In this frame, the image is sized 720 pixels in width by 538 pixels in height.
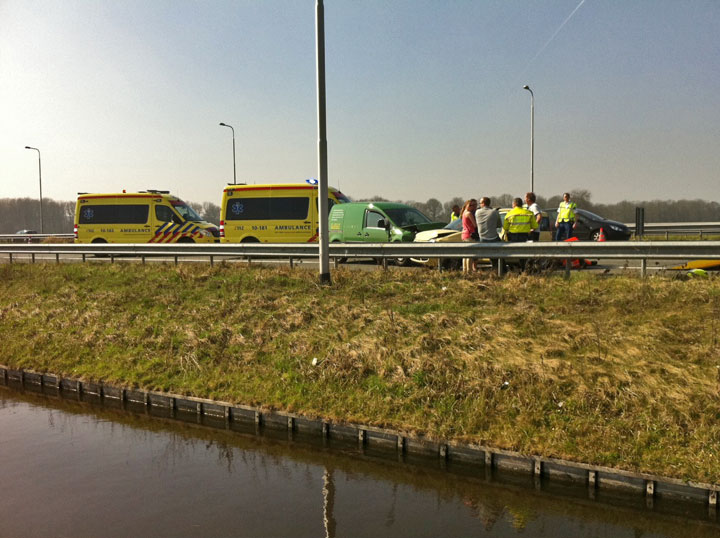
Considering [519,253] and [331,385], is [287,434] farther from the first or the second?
[519,253]

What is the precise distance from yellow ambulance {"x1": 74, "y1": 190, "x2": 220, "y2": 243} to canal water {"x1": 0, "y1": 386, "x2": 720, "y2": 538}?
1547 cm

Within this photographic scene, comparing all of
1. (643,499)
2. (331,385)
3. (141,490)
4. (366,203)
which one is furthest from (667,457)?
(366,203)

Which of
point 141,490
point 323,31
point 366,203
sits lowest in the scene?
point 141,490

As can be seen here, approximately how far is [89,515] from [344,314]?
5.51 metres

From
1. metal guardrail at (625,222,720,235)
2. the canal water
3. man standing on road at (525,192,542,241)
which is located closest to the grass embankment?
the canal water

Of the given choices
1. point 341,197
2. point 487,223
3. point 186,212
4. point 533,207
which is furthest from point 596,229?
point 186,212

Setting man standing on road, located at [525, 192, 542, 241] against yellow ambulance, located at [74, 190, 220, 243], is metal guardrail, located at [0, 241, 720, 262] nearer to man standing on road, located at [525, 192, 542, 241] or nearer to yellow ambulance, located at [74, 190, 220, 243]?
man standing on road, located at [525, 192, 542, 241]

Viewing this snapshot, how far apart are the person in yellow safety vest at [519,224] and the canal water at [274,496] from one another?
7.11 meters

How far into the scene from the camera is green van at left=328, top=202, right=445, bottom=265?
16.5 m

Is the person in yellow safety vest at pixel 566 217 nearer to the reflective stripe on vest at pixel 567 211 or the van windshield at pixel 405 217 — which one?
the reflective stripe on vest at pixel 567 211

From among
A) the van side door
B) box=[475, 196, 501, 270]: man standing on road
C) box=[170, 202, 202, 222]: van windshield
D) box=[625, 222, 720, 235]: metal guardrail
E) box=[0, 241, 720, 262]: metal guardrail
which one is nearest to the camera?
box=[0, 241, 720, 262]: metal guardrail

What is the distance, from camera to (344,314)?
1027 centimetres

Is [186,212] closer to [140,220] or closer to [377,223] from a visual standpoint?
[140,220]

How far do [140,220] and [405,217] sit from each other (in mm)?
11379
